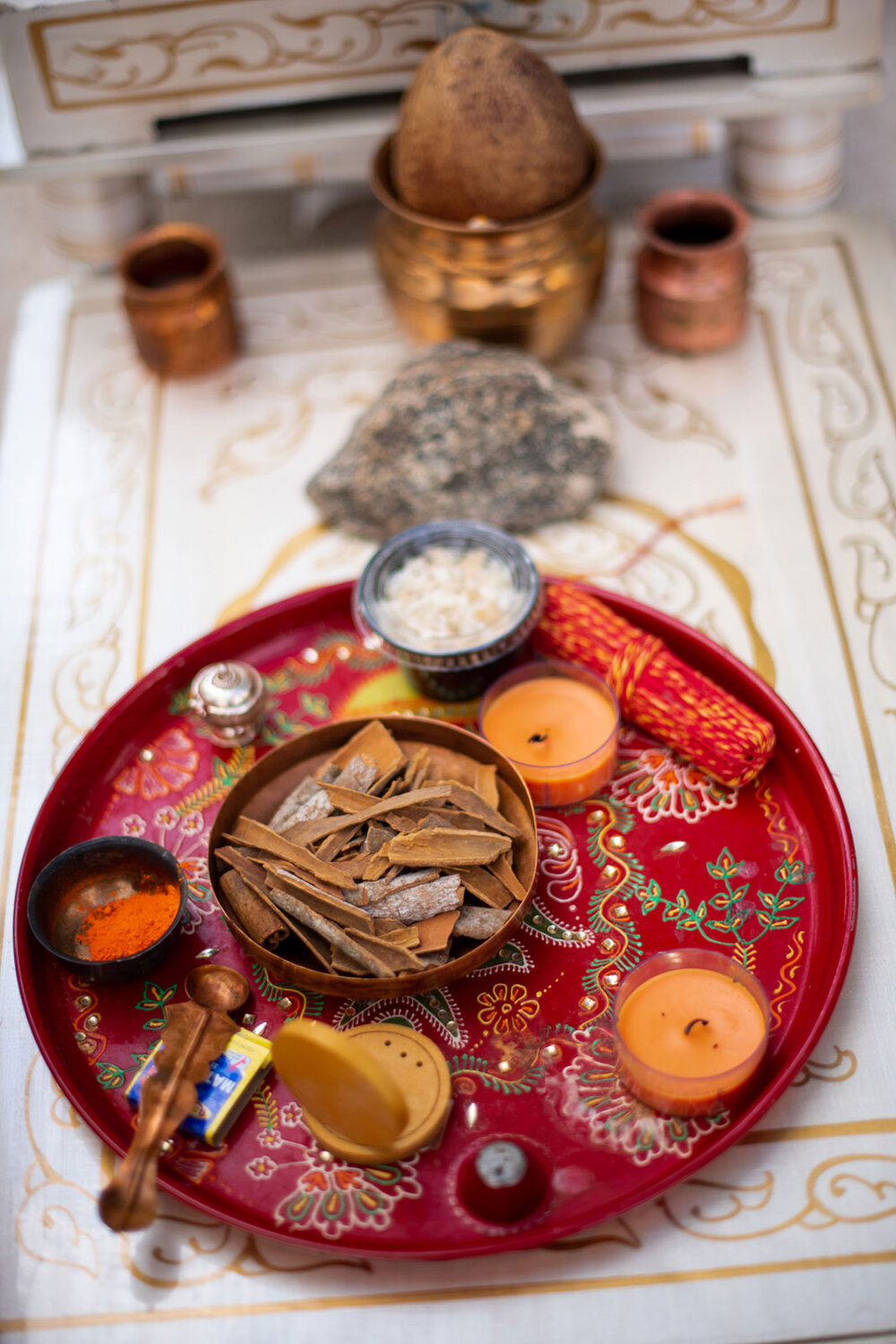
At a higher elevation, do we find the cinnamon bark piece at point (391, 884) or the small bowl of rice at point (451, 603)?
the small bowl of rice at point (451, 603)

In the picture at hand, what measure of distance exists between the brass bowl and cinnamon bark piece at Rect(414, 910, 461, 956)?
27 millimetres

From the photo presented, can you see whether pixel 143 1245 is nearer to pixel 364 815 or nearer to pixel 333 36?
pixel 364 815

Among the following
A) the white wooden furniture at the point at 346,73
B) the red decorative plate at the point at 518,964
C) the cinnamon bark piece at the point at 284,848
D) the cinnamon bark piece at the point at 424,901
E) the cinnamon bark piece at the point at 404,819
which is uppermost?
the white wooden furniture at the point at 346,73

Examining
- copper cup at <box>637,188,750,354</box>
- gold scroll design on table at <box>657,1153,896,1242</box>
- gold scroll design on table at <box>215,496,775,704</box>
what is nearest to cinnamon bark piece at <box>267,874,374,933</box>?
gold scroll design on table at <box>657,1153,896,1242</box>

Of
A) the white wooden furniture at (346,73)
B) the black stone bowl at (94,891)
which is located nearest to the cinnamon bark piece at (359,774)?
the black stone bowl at (94,891)

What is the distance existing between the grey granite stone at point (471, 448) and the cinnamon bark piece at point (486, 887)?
74 centimetres

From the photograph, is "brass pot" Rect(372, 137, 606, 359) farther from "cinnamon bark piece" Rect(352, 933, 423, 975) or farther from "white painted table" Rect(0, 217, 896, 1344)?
"cinnamon bark piece" Rect(352, 933, 423, 975)

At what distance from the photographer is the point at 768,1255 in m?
1.30

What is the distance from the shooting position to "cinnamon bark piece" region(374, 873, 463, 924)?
1.42 m

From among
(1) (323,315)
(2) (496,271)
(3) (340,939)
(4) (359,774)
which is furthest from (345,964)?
(1) (323,315)

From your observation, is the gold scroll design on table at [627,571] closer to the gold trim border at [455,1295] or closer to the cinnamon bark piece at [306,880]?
the cinnamon bark piece at [306,880]

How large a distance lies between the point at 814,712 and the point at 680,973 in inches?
21.2

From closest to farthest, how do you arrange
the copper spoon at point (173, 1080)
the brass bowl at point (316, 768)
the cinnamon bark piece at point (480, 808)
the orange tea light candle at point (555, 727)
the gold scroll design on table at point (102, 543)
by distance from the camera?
1. the copper spoon at point (173, 1080)
2. the brass bowl at point (316, 768)
3. the cinnamon bark piece at point (480, 808)
4. the orange tea light candle at point (555, 727)
5. the gold scroll design on table at point (102, 543)

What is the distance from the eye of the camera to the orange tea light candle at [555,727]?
159 centimetres
